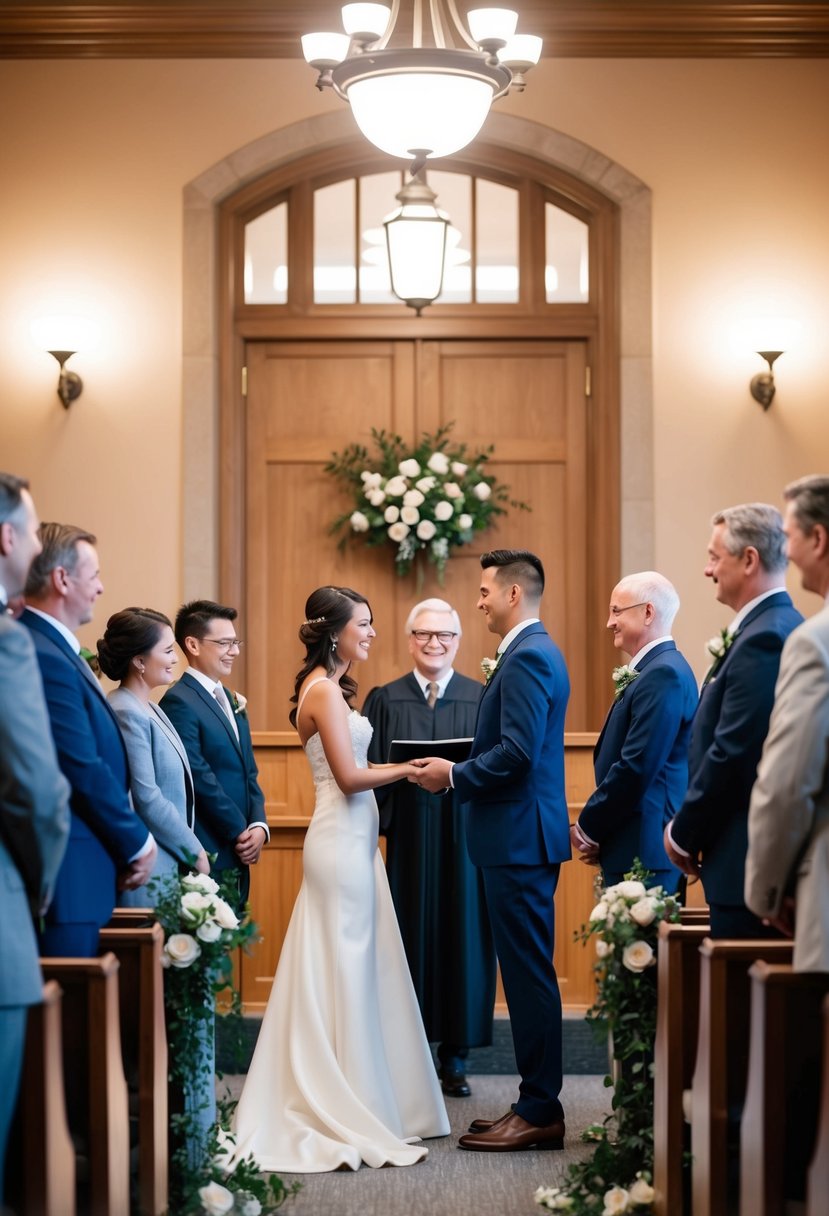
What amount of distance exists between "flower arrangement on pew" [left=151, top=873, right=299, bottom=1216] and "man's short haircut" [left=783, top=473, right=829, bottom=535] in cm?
189

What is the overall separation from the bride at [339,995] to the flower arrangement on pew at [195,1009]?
Result: 2.11 feet

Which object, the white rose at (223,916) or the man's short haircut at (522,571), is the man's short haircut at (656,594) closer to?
the man's short haircut at (522,571)

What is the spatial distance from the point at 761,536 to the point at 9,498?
2.03 m

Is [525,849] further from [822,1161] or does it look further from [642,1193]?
[822,1161]

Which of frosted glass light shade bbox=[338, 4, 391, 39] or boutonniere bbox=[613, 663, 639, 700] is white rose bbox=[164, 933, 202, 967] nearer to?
boutonniere bbox=[613, 663, 639, 700]

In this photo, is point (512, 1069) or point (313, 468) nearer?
point (512, 1069)

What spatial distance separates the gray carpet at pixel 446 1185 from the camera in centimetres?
439

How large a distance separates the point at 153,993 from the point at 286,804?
9.26 feet

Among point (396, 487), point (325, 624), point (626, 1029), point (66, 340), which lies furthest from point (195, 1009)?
point (66, 340)

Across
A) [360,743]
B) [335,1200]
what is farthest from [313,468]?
[335,1200]

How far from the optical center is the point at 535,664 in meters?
5.03

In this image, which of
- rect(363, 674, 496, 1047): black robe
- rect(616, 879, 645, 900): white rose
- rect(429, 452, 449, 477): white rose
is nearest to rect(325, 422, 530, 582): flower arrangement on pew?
rect(429, 452, 449, 477): white rose

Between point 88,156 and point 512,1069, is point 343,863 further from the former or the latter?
point 88,156

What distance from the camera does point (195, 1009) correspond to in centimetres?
412
